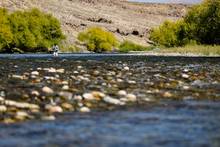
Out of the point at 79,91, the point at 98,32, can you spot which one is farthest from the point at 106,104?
the point at 98,32

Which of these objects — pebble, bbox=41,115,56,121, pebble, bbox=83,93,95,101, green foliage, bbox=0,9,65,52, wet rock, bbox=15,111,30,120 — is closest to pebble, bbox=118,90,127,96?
pebble, bbox=83,93,95,101

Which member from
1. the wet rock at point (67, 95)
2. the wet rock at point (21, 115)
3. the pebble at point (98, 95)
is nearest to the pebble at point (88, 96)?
the pebble at point (98, 95)

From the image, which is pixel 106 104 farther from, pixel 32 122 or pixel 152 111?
pixel 32 122

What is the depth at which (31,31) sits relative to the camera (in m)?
140

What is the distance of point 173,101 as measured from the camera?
64.6ft

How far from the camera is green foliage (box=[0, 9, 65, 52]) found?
13046 centimetres

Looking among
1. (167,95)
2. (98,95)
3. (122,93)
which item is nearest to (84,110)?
(98,95)

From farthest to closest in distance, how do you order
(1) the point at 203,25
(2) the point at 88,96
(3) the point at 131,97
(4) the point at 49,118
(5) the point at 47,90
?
(1) the point at 203,25 < (5) the point at 47,90 < (3) the point at 131,97 < (2) the point at 88,96 < (4) the point at 49,118

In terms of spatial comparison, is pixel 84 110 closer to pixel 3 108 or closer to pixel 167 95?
pixel 3 108

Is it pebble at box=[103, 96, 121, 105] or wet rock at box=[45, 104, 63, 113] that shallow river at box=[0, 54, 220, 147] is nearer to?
wet rock at box=[45, 104, 63, 113]

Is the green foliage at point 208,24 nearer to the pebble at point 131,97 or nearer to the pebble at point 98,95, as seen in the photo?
the pebble at point 131,97

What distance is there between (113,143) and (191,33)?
96235mm

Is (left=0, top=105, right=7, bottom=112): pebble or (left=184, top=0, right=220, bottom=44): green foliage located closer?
(left=0, top=105, right=7, bottom=112): pebble

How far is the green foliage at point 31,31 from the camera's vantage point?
130m
